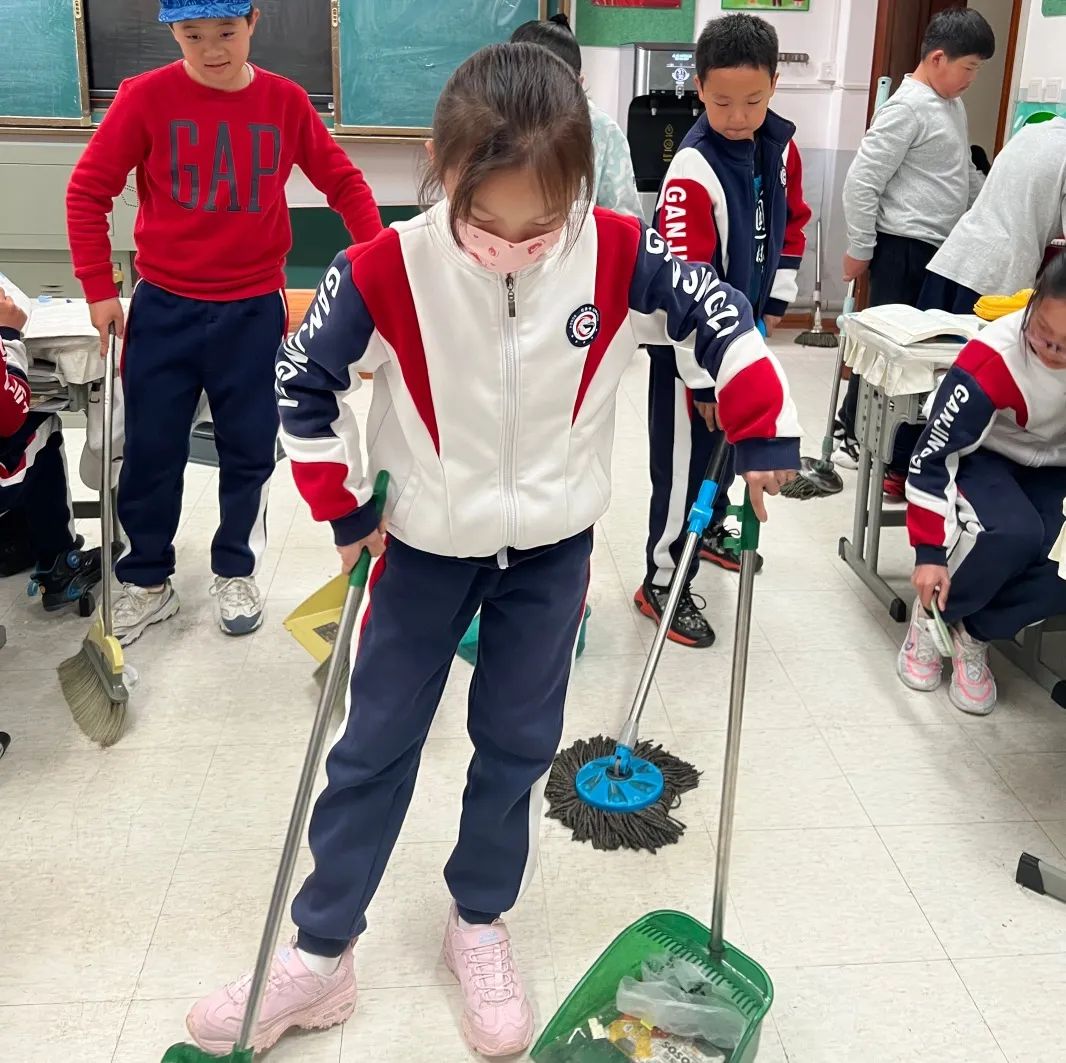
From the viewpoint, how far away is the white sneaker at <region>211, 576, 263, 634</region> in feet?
8.32

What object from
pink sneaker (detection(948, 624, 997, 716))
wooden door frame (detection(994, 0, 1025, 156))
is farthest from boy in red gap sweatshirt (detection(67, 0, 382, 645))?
wooden door frame (detection(994, 0, 1025, 156))

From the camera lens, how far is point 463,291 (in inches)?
46.4

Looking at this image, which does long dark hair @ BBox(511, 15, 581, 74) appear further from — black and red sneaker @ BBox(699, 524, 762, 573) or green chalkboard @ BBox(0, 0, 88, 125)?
green chalkboard @ BBox(0, 0, 88, 125)

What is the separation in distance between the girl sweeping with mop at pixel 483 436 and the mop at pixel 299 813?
0.04m

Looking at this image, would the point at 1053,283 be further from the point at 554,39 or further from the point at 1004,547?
the point at 554,39

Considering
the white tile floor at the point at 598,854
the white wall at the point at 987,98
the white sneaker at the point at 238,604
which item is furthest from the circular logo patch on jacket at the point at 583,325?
the white wall at the point at 987,98

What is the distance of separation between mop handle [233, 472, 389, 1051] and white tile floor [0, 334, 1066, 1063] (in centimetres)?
20

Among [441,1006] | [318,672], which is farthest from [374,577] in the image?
[318,672]

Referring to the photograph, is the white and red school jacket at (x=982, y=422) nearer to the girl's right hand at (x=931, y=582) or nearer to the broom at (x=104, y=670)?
the girl's right hand at (x=931, y=582)

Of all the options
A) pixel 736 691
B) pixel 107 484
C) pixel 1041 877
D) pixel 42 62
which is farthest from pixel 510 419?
pixel 42 62

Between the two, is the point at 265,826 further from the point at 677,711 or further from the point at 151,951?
the point at 677,711

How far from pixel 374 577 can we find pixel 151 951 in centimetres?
66

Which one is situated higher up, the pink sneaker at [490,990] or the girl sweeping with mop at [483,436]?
the girl sweeping with mop at [483,436]

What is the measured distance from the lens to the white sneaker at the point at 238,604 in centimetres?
254
